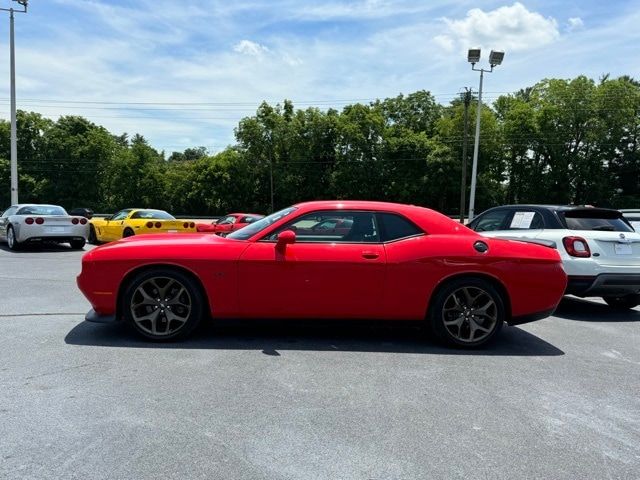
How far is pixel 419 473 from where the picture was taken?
8.93 feet

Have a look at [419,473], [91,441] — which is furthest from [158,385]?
[419,473]

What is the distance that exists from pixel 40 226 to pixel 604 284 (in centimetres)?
1288

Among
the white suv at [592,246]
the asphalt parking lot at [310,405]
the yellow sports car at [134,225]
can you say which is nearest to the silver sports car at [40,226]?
the yellow sports car at [134,225]

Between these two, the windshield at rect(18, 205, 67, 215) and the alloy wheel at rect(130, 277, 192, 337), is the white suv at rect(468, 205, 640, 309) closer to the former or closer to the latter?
the alloy wheel at rect(130, 277, 192, 337)

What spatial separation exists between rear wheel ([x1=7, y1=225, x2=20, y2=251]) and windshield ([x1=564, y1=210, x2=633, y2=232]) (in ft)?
42.5

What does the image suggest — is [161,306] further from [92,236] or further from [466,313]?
[92,236]

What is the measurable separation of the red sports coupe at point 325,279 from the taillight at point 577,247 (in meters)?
1.84

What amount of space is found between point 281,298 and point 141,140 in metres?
57.6

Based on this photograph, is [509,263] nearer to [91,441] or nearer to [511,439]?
[511,439]

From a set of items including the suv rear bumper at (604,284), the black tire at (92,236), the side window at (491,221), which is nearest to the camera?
the suv rear bumper at (604,284)

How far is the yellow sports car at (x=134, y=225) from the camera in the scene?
14680 mm

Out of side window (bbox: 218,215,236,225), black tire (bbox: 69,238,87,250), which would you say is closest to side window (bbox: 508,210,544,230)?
black tire (bbox: 69,238,87,250)

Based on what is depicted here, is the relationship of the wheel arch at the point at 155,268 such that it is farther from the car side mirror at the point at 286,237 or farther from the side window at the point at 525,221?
the side window at the point at 525,221

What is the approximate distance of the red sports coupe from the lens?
4898 mm
